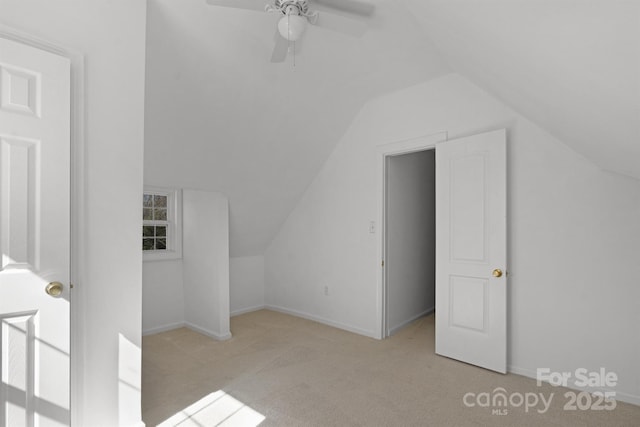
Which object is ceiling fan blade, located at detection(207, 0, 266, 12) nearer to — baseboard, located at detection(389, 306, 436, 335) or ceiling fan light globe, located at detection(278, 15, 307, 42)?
ceiling fan light globe, located at detection(278, 15, 307, 42)

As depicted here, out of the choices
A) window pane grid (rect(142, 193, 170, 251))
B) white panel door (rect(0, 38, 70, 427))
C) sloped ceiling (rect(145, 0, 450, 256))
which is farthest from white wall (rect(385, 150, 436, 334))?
white panel door (rect(0, 38, 70, 427))

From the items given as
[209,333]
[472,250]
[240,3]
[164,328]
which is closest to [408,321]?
[472,250]

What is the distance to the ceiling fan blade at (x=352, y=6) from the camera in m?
1.89

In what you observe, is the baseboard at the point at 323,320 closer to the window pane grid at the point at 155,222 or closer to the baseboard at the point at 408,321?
the baseboard at the point at 408,321

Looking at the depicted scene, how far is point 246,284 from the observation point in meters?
4.80

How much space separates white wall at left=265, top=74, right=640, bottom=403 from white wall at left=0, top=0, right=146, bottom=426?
2521 millimetres

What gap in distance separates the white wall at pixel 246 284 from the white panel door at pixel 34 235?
3001 millimetres

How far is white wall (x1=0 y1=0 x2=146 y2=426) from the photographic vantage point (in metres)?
Answer: 1.76

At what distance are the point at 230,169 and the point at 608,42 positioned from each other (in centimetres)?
320

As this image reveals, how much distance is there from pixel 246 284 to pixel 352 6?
3879 millimetres

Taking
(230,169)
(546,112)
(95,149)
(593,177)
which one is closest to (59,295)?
(95,149)

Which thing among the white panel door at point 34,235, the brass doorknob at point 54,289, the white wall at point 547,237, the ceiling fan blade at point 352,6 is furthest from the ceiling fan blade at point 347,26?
the brass doorknob at point 54,289

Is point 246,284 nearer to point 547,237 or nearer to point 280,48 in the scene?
point 280,48

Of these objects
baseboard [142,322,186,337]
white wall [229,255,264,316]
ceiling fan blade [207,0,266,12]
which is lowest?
baseboard [142,322,186,337]
